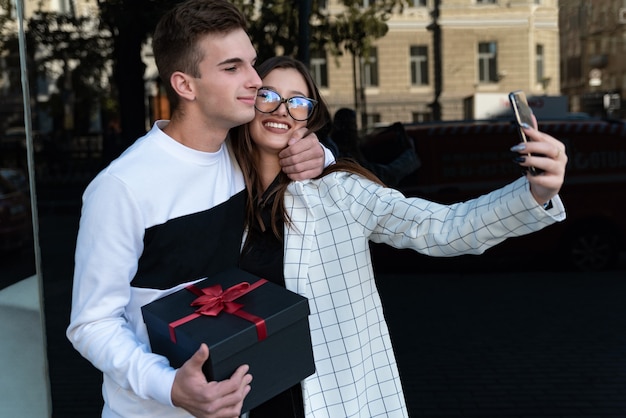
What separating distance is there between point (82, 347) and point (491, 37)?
2.88 m

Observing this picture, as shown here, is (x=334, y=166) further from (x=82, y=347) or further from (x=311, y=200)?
(x=82, y=347)

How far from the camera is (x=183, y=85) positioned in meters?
1.68

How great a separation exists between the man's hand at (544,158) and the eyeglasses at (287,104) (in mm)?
Result: 597

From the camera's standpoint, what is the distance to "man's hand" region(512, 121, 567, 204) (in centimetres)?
137

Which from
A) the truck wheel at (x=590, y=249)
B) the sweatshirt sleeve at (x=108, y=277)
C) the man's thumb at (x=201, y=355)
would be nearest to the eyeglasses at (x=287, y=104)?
the sweatshirt sleeve at (x=108, y=277)

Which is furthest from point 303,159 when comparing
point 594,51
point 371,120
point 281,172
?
point 594,51

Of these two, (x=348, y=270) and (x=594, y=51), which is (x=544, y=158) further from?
(x=594, y=51)

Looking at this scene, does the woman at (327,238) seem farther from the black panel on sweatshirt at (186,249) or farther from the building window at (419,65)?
the building window at (419,65)

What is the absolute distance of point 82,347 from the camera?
158cm

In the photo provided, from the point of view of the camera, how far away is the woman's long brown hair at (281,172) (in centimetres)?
179

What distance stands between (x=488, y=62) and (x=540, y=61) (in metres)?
0.27

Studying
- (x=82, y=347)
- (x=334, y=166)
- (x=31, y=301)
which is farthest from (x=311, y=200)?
(x=31, y=301)

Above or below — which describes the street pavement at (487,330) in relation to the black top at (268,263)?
below

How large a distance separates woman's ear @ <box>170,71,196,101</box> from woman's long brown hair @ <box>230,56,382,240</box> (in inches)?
8.2
